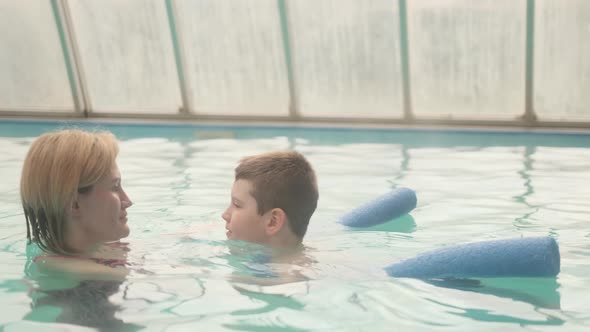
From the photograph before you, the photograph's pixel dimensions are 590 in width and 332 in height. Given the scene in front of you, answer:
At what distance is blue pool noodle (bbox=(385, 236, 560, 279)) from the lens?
11.2ft

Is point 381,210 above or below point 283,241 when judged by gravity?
below

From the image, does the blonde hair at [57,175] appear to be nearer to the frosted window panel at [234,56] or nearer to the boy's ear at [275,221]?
the boy's ear at [275,221]

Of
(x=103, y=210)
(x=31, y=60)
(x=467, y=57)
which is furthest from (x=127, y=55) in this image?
(x=103, y=210)

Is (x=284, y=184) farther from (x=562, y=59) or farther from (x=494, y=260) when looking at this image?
(x=562, y=59)

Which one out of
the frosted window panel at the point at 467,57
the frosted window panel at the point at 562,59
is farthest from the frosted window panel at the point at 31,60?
the frosted window panel at the point at 562,59

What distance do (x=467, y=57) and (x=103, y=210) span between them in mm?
6019

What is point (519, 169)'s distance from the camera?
6555 millimetres

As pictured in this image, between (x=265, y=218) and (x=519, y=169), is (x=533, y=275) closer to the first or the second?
(x=265, y=218)

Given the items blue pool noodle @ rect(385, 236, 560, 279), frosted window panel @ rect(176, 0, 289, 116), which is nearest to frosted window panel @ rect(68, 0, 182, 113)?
frosted window panel @ rect(176, 0, 289, 116)

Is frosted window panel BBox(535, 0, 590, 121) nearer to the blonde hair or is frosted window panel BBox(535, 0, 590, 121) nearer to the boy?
the boy

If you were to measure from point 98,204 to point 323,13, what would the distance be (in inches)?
239

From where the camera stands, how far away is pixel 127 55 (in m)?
10.1

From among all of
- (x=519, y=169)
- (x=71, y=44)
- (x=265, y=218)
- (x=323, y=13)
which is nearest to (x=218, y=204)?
(x=265, y=218)

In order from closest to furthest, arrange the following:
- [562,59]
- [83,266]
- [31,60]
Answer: [83,266], [562,59], [31,60]
